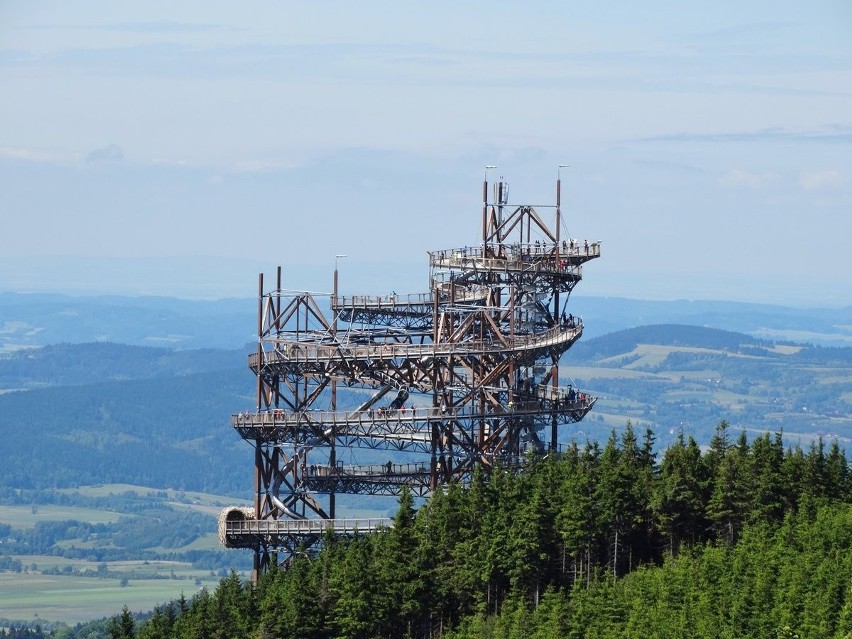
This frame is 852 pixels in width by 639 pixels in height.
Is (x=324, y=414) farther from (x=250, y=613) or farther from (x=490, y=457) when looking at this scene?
(x=250, y=613)

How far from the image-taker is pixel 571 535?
10169cm

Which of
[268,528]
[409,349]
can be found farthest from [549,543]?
[268,528]

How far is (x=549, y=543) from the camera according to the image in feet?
336

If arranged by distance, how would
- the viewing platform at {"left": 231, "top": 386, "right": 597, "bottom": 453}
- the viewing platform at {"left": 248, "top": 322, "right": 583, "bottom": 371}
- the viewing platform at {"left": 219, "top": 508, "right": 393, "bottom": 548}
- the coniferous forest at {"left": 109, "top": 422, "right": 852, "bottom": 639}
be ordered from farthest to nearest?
the viewing platform at {"left": 219, "top": 508, "right": 393, "bottom": 548} → the viewing platform at {"left": 248, "top": 322, "right": 583, "bottom": 371} → the viewing platform at {"left": 231, "top": 386, "right": 597, "bottom": 453} → the coniferous forest at {"left": 109, "top": 422, "right": 852, "bottom": 639}

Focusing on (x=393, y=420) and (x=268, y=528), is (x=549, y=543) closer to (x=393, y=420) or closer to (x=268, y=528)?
(x=393, y=420)

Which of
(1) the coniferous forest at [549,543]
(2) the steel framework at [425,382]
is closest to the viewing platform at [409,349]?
(2) the steel framework at [425,382]

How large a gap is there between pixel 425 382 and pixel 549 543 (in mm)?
25780

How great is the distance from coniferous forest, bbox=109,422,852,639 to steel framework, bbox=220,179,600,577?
1411 cm

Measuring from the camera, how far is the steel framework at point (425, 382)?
123500mm

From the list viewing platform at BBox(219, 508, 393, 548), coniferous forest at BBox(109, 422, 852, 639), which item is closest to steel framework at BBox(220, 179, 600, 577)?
viewing platform at BBox(219, 508, 393, 548)

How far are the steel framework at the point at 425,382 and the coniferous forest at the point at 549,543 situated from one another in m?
14.1

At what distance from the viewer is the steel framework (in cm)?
12350

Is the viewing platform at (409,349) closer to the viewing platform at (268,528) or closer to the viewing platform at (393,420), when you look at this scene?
the viewing platform at (393,420)

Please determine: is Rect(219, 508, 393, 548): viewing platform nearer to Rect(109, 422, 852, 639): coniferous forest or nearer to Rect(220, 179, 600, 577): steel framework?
Rect(220, 179, 600, 577): steel framework
